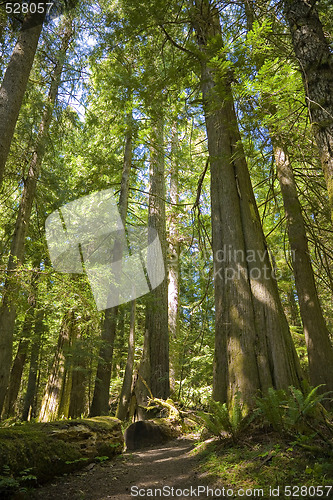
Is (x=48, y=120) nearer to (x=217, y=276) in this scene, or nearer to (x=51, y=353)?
(x=217, y=276)

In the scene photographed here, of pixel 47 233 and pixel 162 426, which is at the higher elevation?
pixel 47 233

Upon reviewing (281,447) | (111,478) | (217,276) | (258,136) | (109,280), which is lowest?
(111,478)

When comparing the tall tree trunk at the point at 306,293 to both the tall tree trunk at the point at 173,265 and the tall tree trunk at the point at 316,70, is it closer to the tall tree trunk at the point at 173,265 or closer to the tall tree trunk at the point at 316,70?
the tall tree trunk at the point at 316,70

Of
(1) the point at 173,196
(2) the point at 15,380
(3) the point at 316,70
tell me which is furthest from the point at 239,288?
(2) the point at 15,380

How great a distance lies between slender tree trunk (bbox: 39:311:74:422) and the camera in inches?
407

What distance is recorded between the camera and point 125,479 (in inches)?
149

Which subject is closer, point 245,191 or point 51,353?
point 245,191

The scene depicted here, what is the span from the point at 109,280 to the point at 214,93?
Result: 5808 mm

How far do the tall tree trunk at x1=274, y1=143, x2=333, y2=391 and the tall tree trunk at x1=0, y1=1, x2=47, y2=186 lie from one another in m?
5.19

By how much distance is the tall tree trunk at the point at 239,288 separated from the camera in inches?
181

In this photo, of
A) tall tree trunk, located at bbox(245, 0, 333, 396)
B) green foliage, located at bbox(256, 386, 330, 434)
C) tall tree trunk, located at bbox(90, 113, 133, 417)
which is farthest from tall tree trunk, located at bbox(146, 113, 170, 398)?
green foliage, located at bbox(256, 386, 330, 434)

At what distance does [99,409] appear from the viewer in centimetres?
906

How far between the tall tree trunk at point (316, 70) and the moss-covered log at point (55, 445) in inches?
169

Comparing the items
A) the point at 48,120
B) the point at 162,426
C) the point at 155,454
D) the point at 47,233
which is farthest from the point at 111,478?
the point at 48,120
